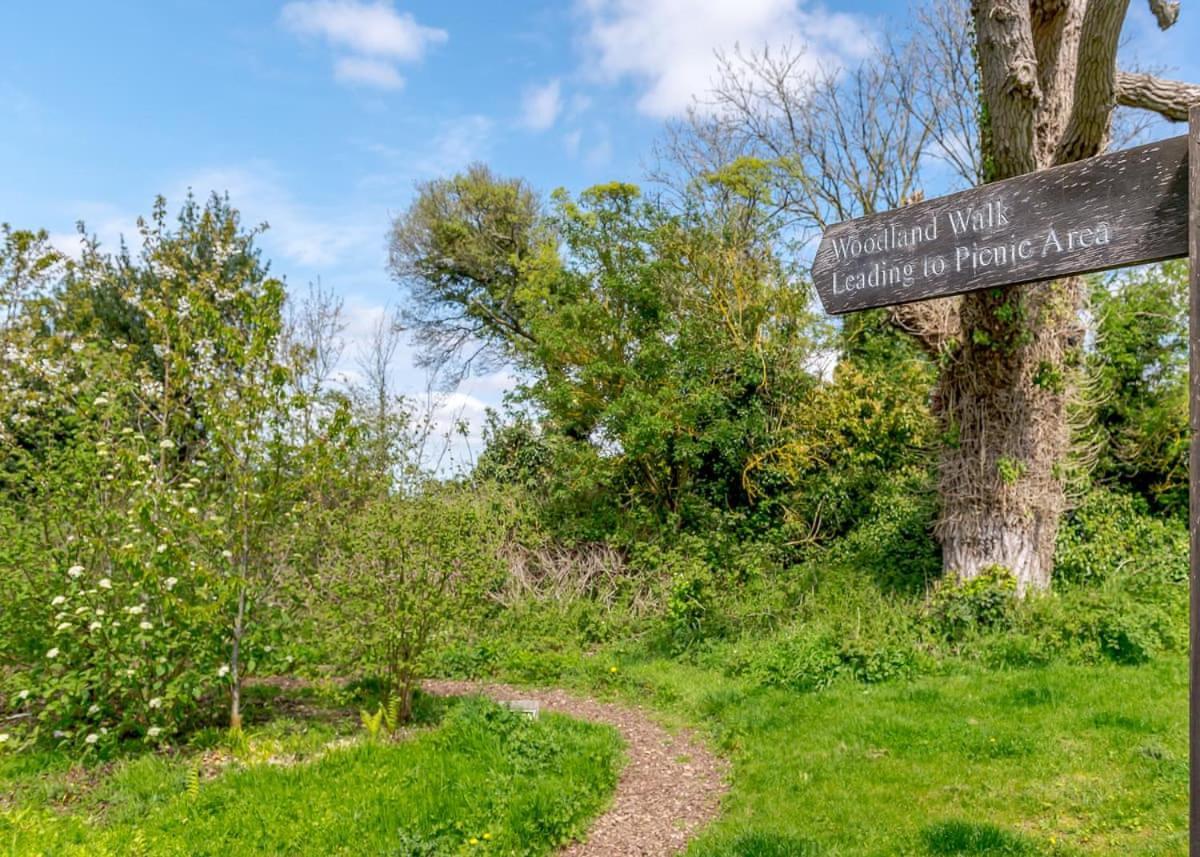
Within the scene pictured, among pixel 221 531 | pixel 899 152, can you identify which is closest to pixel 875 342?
pixel 899 152

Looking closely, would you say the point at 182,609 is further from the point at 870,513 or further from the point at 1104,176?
the point at 870,513

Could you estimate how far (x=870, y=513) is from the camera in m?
10.6

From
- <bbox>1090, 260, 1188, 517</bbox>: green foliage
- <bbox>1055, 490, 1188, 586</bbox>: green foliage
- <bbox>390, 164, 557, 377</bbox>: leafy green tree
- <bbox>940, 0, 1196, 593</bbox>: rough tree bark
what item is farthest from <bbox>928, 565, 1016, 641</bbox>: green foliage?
<bbox>390, 164, 557, 377</bbox>: leafy green tree

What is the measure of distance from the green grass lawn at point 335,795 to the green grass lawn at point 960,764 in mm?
947

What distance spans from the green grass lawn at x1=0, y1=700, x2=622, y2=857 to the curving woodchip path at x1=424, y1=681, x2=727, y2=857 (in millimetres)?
128

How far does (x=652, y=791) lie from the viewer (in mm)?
5082

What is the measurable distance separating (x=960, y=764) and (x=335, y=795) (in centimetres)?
365

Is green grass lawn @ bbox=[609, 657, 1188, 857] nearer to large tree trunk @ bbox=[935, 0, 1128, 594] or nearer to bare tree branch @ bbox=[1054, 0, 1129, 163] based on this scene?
large tree trunk @ bbox=[935, 0, 1128, 594]

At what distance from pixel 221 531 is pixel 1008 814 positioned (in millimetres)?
5301

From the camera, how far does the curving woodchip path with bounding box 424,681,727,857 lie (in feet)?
14.2

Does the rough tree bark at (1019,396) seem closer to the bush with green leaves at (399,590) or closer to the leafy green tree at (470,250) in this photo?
the bush with green leaves at (399,590)

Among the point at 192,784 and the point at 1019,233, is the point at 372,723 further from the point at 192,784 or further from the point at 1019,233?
the point at 1019,233

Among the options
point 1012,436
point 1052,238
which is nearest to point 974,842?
point 1052,238

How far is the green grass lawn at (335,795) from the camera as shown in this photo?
3.93 metres
